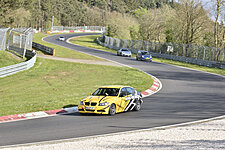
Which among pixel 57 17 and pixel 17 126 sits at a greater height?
pixel 57 17

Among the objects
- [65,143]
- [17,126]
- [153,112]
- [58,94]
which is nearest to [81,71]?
[58,94]

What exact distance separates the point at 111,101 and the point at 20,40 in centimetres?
2475

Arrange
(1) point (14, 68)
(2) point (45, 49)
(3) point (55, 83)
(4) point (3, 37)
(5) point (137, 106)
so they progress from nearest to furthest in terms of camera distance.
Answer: (5) point (137, 106), (3) point (55, 83), (1) point (14, 68), (4) point (3, 37), (2) point (45, 49)

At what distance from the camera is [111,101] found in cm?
1495

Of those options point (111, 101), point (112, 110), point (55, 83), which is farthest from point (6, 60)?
point (112, 110)

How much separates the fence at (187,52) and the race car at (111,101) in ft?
101

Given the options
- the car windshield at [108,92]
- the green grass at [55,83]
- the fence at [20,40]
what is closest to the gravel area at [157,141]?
the car windshield at [108,92]

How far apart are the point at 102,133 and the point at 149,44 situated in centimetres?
5124

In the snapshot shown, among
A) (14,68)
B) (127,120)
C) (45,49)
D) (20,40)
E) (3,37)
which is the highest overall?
(3,37)

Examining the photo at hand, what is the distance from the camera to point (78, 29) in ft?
473

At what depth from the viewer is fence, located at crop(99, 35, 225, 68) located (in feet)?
148

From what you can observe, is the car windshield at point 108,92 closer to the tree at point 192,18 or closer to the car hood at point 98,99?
the car hood at point 98,99

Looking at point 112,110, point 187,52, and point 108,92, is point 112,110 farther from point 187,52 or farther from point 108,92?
point 187,52

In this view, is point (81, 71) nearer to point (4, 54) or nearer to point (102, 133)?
point (4, 54)
